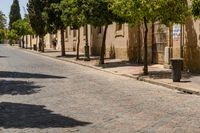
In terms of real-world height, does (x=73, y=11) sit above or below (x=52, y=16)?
below

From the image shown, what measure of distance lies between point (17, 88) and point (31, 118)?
6.90 m

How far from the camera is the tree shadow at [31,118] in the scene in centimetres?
1071

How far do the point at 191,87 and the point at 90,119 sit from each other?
7.20 meters

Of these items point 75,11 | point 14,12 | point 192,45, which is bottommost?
point 192,45

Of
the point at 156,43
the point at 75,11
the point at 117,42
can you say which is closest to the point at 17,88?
the point at 156,43

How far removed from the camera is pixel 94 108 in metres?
13.1

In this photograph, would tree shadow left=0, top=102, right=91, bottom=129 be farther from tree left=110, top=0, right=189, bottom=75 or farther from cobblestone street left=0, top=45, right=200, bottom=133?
tree left=110, top=0, right=189, bottom=75

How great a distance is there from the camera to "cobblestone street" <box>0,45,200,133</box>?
410 inches

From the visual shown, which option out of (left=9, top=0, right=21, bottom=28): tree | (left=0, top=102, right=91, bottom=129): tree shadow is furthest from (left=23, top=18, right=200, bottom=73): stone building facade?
(left=9, top=0, right=21, bottom=28): tree

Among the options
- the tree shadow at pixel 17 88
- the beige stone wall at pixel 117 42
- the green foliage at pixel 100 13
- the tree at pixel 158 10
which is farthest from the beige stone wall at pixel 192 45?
the beige stone wall at pixel 117 42

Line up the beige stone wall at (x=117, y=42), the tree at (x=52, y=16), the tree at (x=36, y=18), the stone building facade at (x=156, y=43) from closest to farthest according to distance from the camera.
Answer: the stone building facade at (x=156, y=43) → the beige stone wall at (x=117, y=42) → the tree at (x=52, y=16) → the tree at (x=36, y=18)

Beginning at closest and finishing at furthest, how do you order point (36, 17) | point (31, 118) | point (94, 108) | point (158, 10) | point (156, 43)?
1. point (31, 118)
2. point (94, 108)
3. point (158, 10)
4. point (156, 43)
5. point (36, 17)

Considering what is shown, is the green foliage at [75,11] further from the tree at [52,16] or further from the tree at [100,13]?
the tree at [52,16]

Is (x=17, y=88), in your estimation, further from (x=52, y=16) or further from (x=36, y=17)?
(x=36, y=17)
